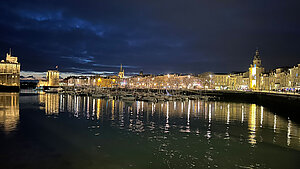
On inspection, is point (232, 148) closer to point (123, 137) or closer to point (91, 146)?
point (123, 137)

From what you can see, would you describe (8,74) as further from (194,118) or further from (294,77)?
(294,77)

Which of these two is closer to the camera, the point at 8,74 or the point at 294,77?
the point at 294,77

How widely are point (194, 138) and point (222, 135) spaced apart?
12.4 feet

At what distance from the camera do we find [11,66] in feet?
493

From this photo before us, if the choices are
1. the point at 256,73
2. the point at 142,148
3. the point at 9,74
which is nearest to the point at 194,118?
the point at 142,148

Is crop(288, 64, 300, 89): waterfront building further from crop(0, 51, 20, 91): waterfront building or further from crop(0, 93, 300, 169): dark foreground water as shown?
crop(0, 51, 20, 91): waterfront building

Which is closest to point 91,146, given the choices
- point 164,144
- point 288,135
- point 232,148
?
point 164,144

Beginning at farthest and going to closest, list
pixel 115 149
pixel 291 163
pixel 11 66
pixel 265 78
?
pixel 11 66 < pixel 265 78 < pixel 115 149 < pixel 291 163

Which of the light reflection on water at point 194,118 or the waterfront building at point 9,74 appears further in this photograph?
the waterfront building at point 9,74

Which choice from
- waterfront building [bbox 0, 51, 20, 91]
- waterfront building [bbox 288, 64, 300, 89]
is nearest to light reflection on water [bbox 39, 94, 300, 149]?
waterfront building [bbox 288, 64, 300, 89]

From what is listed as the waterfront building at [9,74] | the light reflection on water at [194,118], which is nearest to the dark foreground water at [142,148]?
the light reflection on water at [194,118]

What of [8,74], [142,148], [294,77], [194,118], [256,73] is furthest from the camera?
[8,74]

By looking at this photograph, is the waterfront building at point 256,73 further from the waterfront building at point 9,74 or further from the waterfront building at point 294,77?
the waterfront building at point 9,74

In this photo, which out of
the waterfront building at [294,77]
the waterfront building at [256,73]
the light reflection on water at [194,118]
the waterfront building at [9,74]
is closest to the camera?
the light reflection on water at [194,118]
